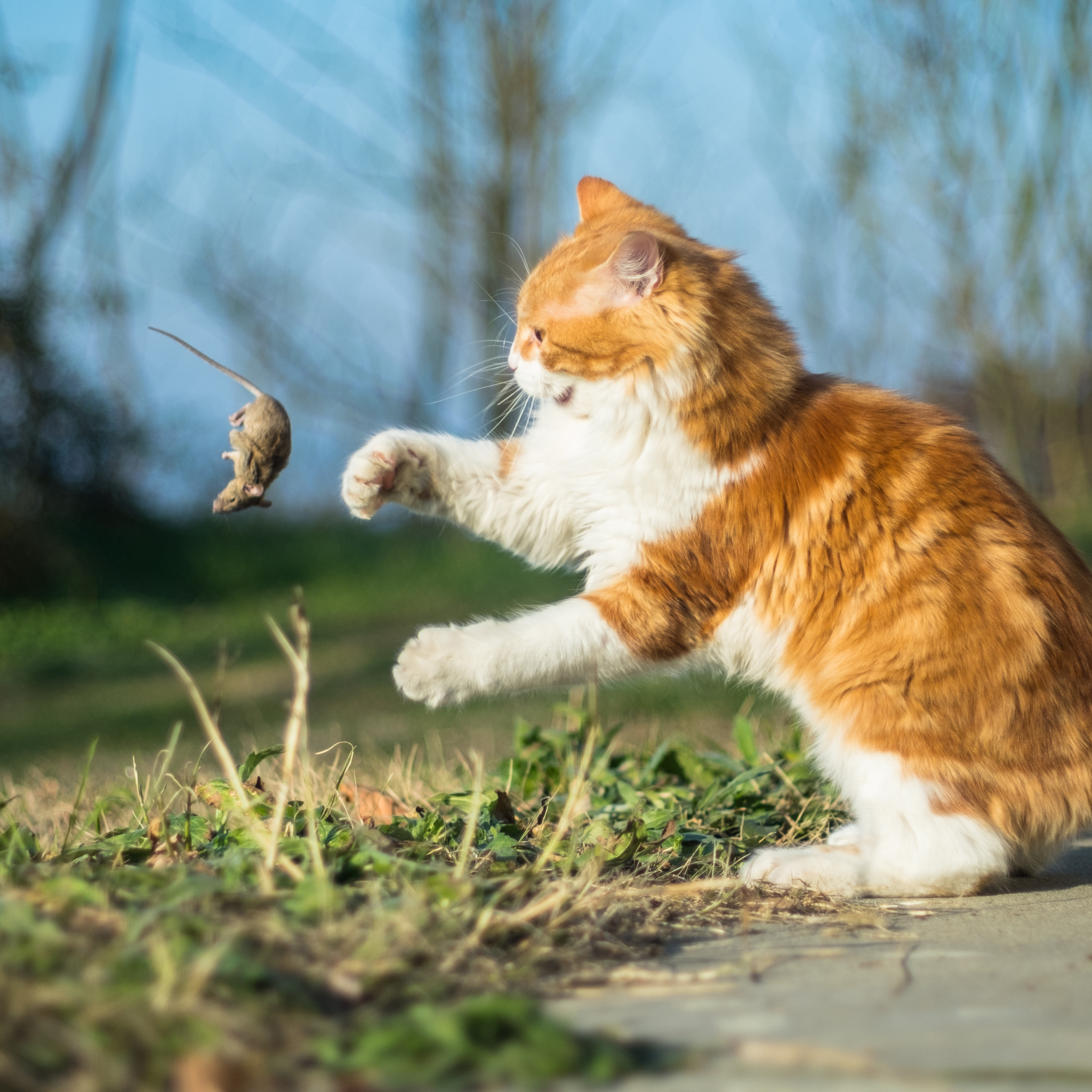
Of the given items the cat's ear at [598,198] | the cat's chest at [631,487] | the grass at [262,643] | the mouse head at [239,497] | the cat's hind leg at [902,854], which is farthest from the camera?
the grass at [262,643]

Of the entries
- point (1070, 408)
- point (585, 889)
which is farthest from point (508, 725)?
point (1070, 408)

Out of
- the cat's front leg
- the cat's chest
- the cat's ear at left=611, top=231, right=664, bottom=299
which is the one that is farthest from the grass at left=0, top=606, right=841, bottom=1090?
the cat's ear at left=611, top=231, right=664, bottom=299

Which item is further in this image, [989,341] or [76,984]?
[989,341]

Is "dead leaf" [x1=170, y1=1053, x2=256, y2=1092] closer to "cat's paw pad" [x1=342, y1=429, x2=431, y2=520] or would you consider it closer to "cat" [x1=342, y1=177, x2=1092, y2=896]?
"cat" [x1=342, y1=177, x2=1092, y2=896]

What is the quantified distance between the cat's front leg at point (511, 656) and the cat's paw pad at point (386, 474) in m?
0.36

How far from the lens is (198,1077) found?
87 cm

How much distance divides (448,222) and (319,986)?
909 cm

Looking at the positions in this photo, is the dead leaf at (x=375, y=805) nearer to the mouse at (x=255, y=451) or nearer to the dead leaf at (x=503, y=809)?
the dead leaf at (x=503, y=809)

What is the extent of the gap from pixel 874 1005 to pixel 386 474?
141 cm

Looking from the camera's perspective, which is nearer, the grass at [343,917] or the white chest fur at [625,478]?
the grass at [343,917]

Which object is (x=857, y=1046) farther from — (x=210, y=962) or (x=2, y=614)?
(x=2, y=614)

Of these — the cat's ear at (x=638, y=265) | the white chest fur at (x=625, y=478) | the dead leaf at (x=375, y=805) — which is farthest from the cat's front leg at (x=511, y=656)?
the cat's ear at (x=638, y=265)

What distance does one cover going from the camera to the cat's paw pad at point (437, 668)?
6.45 feet

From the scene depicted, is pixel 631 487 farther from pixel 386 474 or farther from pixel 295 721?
pixel 295 721
